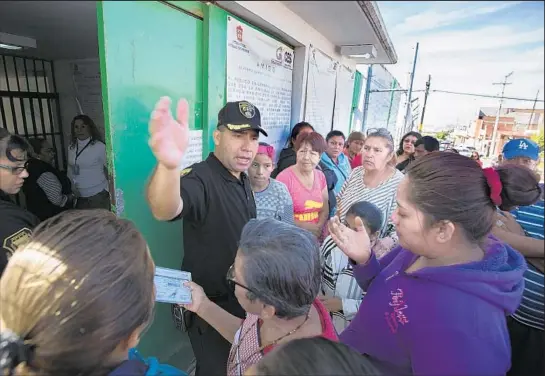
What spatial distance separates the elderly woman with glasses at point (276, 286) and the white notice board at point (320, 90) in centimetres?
A: 62

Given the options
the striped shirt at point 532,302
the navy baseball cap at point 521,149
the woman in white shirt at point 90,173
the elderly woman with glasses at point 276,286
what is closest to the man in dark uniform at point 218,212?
the elderly woman with glasses at point 276,286

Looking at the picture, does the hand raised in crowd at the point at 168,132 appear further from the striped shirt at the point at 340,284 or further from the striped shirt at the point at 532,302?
the striped shirt at the point at 532,302

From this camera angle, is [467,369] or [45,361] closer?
[45,361]

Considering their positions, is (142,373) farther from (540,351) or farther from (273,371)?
(540,351)

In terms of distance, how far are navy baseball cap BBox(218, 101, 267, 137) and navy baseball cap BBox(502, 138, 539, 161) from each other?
7.23ft

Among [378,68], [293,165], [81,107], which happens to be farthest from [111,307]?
[378,68]

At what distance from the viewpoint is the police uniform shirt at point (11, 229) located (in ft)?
4.12

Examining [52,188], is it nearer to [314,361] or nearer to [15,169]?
[15,169]

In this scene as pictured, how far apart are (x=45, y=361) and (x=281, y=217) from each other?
1636mm

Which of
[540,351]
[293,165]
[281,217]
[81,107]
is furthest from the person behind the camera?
[81,107]

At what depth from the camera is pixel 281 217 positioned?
2.15 metres

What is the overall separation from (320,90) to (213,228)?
1.53 metres

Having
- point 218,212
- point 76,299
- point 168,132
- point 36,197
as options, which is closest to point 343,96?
point 218,212

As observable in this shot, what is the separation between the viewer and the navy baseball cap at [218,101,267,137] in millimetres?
1125
